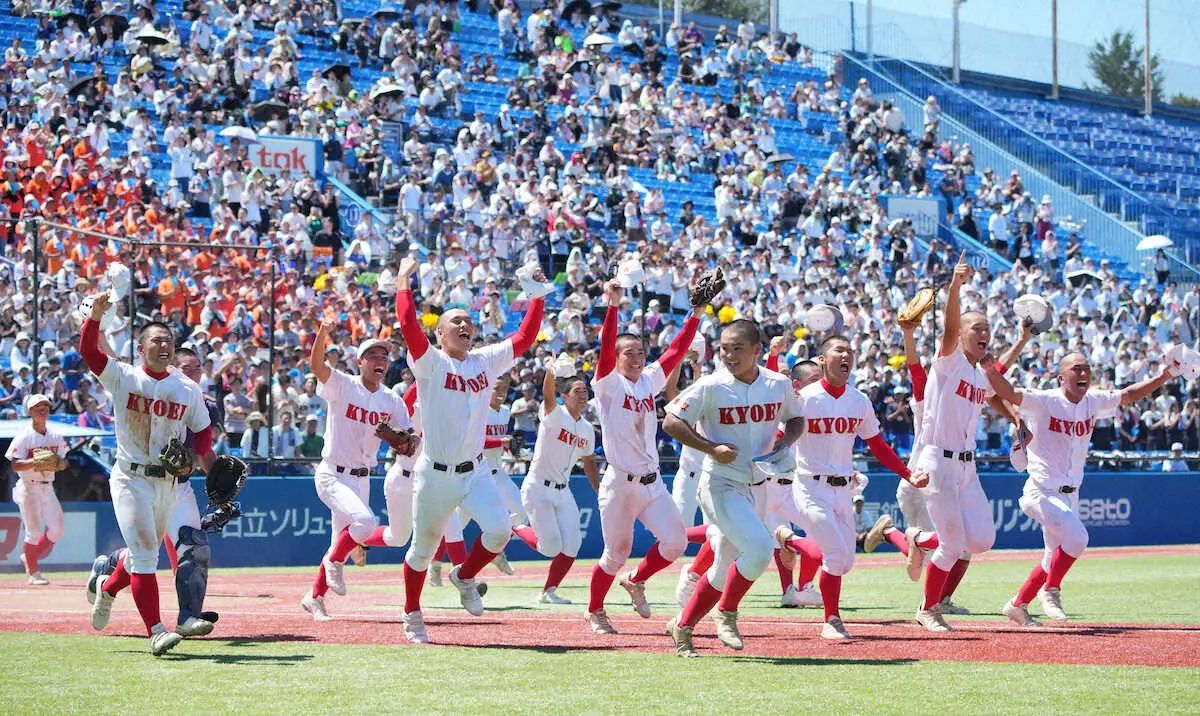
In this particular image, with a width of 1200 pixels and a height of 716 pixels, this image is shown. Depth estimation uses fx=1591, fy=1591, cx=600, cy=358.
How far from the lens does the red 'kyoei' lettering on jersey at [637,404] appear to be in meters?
11.7

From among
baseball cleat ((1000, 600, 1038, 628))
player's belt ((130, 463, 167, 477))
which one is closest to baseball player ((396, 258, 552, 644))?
player's belt ((130, 463, 167, 477))

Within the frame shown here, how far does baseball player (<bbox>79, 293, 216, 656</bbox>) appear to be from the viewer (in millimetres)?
10156

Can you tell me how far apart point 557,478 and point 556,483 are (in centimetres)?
12

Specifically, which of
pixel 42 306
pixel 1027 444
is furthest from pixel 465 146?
pixel 1027 444

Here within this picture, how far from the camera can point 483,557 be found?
37.5ft

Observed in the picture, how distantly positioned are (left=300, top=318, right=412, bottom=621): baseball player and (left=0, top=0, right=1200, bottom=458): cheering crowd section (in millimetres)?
6677

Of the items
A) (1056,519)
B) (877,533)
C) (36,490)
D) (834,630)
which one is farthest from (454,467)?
(36,490)

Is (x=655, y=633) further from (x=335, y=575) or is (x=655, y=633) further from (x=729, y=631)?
(x=335, y=575)

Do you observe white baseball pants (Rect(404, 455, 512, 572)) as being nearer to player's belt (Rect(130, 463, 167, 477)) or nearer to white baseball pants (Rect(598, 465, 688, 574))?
white baseball pants (Rect(598, 465, 688, 574))

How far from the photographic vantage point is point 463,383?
1059 centimetres

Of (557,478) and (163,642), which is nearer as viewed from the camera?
(163,642)

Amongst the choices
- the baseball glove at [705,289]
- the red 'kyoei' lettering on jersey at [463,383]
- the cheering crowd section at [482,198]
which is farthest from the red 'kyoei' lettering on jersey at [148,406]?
the cheering crowd section at [482,198]

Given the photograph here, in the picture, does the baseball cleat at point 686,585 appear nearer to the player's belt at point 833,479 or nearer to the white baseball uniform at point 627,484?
the white baseball uniform at point 627,484

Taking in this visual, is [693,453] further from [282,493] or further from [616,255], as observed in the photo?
[616,255]
